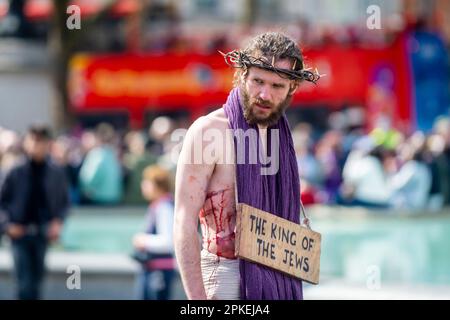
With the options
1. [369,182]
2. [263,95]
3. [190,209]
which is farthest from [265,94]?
[369,182]

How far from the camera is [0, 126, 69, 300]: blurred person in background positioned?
10.9m

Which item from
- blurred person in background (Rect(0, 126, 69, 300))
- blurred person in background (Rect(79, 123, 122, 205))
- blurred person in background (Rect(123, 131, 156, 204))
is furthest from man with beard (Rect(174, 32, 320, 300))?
blurred person in background (Rect(123, 131, 156, 204))

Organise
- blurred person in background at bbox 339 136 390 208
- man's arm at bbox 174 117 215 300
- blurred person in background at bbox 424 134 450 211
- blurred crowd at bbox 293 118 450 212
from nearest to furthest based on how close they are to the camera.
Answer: man's arm at bbox 174 117 215 300
blurred person in background at bbox 339 136 390 208
blurred crowd at bbox 293 118 450 212
blurred person in background at bbox 424 134 450 211

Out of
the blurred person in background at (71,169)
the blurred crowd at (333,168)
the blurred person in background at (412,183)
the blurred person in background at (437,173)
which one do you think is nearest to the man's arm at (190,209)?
the blurred crowd at (333,168)

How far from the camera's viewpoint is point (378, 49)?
30.3 meters

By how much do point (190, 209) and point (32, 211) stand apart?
6404 millimetres

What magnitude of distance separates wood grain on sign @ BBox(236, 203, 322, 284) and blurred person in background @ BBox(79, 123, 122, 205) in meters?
12.5

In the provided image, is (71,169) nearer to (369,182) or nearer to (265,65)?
(369,182)

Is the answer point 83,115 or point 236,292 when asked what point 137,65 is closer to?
point 83,115

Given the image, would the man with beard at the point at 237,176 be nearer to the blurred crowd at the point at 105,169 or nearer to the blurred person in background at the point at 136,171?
the blurred crowd at the point at 105,169

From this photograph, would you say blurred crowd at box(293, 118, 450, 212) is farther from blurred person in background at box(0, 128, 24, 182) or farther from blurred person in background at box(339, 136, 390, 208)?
blurred person in background at box(0, 128, 24, 182)

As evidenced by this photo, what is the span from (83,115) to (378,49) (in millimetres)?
8618

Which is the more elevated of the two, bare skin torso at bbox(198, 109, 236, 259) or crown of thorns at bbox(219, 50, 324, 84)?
crown of thorns at bbox(219, 50, 324, 84)
